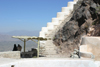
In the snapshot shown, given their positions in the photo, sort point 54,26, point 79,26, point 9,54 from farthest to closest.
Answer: point 54,26 < point 79,26 < point 9,54

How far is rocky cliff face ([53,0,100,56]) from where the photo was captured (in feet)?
55.9

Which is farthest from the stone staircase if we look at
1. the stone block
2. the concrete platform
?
the concrete platform

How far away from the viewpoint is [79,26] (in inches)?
723

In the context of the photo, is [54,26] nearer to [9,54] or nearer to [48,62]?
[9,54]

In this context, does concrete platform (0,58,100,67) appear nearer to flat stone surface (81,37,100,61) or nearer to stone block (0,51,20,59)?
stone block (0,51,20,59)

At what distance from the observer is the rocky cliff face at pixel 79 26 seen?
1704 cm

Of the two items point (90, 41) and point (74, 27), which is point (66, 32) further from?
point (90, 41)

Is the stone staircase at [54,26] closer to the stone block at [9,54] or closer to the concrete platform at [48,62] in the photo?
the stone block at [9,54]

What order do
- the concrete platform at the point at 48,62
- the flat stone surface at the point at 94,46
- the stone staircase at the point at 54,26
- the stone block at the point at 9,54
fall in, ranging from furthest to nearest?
the stone staircase at the point at 54,26
the flat stone surface at the point at 94,46
the stone block at the point at 9,54
the concrete platform at the point at 48,62

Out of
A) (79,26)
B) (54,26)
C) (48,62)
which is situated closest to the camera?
(48,62)

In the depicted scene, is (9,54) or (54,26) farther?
(54,26)

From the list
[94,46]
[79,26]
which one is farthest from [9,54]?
[79,26]

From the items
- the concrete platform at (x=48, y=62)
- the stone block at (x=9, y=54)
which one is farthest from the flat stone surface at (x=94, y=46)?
the stone block at (x=9, y=54)

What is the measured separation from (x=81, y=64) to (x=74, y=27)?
12.4 metres
